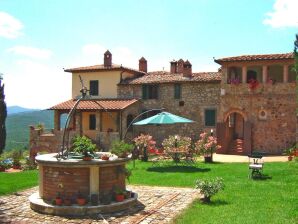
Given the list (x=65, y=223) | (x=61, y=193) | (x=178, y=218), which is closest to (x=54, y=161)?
(x=61, y=193)

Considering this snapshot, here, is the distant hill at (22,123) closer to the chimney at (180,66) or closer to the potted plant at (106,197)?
the chimney at (180,66)

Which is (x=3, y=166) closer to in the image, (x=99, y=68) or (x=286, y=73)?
(x=99, y=68)

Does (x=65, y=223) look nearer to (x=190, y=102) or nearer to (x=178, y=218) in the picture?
(x=178, y=218)

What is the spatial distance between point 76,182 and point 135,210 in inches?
69.4

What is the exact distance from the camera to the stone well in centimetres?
1057

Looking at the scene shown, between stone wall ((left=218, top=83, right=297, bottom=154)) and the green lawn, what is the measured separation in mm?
5815

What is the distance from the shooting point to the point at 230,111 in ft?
85.2

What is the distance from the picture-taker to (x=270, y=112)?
25.0 metres

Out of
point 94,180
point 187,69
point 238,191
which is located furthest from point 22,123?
point 94,180

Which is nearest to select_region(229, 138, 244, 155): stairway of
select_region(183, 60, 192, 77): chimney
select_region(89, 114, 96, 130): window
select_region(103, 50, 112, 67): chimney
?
select_region(183, 60, 192, 77): chimney

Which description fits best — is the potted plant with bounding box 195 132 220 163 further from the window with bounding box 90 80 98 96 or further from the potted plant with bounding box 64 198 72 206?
→ the window with bounding box 90 80 98 96

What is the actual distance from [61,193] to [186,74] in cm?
2028

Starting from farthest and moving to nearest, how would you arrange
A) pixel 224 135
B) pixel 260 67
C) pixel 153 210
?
pixel 260 67 < pixel 224 135 < pixel 153 210

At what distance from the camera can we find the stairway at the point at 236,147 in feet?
83.9
